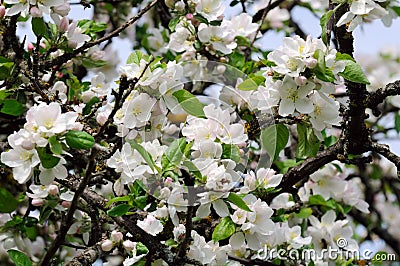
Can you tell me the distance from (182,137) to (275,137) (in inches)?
10.8

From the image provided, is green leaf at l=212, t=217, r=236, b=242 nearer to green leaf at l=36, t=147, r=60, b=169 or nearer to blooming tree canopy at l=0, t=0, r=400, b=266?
blooming tree canopy at l=0, t=0, r=400, b=266

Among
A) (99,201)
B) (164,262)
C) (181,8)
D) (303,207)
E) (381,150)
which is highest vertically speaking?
(181,8)

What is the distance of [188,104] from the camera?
1.69m

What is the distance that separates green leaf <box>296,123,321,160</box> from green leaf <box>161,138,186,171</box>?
0.39m

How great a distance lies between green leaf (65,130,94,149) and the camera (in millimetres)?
1495

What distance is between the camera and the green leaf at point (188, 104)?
168 centimetres

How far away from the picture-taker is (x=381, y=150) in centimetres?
185

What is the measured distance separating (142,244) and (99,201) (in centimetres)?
18

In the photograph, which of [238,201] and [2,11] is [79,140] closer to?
[238,201]


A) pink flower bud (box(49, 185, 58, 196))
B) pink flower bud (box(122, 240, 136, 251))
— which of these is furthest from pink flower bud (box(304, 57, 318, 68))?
pink flower bud (box(49, 185, 58, 196))

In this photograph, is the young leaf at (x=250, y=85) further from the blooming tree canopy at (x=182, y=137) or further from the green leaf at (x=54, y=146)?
the green leaf at (x=54, y=146)

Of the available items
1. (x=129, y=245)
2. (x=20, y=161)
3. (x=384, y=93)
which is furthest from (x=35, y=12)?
(x=384, y=93)

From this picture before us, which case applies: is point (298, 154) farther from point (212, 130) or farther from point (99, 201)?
point (99, 201)

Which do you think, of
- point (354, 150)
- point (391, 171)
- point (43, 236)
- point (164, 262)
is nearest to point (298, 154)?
point (354, 150)
